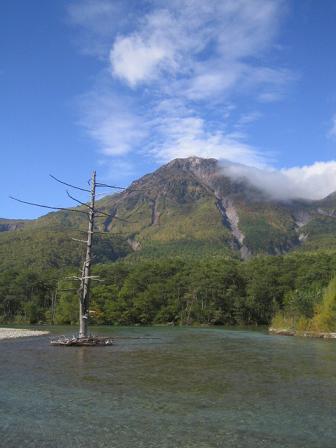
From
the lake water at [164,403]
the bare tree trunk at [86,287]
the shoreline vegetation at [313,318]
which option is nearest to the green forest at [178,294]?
the shoreline vegetation at [313,318]

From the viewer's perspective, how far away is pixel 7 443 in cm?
1359

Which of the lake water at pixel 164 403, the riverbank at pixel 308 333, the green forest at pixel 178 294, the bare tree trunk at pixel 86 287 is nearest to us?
the lake water at pixel 164 403

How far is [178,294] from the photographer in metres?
144

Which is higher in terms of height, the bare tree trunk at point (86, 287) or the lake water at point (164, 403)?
the bare tree trunk at point (86, 287)

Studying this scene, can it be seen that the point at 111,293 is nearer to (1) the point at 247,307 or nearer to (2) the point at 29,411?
(1) the point at 247,307

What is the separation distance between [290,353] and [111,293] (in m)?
105

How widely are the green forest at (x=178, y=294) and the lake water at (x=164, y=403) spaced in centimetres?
9975

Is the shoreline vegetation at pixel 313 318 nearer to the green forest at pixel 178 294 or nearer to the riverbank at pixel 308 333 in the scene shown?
the riverbank at pixel 308 333

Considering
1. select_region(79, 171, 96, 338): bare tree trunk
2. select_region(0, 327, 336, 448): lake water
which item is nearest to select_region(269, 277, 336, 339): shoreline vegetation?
select_region(79, 171, 96, 338): bare tree trunk

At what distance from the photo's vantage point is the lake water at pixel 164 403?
47.2 ft

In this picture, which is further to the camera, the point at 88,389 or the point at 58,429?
the point at 88,389

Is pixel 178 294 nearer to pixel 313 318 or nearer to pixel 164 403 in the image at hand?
pixel 313 318

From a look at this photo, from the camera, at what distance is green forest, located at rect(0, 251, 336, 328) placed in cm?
13370

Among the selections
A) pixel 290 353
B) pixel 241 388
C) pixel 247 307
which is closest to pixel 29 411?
pixel 241 388
